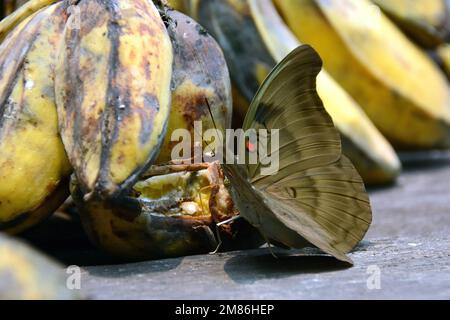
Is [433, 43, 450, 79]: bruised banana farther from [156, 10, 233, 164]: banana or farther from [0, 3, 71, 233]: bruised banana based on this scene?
[0, 3, 71, 233]: bruised banana

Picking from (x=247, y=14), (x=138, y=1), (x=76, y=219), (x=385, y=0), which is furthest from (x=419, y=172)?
(x=138, y=1)

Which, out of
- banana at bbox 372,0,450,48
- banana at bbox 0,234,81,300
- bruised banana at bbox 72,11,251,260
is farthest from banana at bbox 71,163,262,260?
banana at bbox 372,0,450,48

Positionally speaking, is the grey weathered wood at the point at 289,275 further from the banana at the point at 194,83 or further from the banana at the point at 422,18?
the banana at the point at 422,18

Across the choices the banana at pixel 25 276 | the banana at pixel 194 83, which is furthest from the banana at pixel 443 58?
the banana at pixel 25 276

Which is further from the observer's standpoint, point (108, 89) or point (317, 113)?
point (317, 113)

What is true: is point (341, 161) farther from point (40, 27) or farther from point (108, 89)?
point (40, 27)

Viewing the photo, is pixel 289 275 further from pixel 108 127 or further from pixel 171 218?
pixel 108 127
